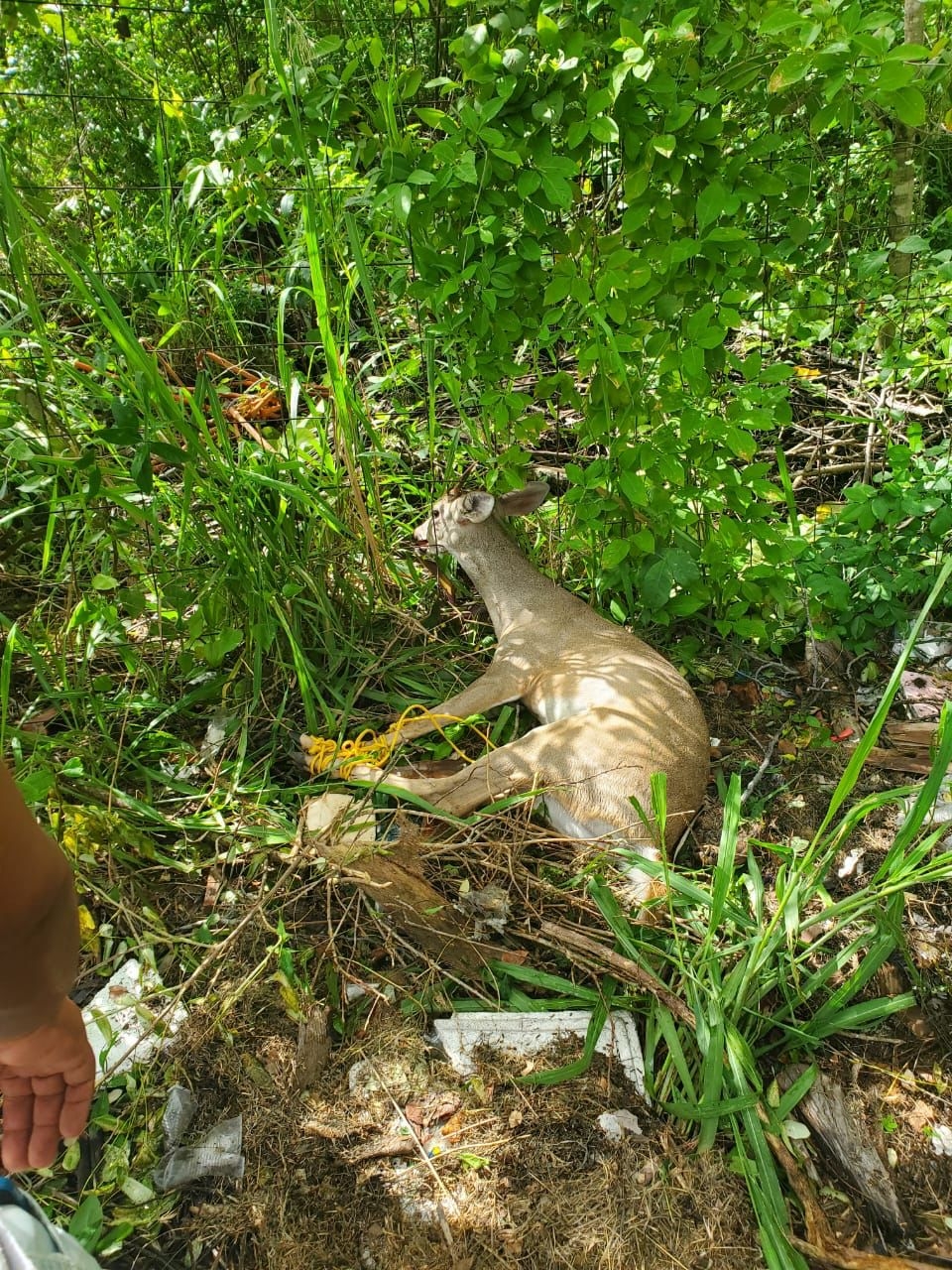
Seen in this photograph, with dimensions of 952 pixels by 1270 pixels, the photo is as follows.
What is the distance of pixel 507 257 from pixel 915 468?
1.75 metres

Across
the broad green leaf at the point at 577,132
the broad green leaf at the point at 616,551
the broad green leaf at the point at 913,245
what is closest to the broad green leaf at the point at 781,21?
the broad green leaf at the point at 577,132

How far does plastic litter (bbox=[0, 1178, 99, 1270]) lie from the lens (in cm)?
125

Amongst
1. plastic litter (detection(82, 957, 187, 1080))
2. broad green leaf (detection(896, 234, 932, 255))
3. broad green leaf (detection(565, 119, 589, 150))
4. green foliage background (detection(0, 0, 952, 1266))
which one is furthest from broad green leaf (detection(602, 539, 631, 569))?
plastic litter (detection(82, 957, 187, 1080))

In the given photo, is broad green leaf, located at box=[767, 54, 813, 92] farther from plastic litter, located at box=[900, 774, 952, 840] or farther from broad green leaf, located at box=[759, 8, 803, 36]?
plastic litter, located at box=[900, 774, 952, 840]

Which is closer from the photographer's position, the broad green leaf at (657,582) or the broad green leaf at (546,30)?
the broad green leaf at (546,30)

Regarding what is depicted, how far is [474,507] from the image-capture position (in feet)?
12.7

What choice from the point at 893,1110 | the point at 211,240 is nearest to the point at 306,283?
the point at 211,240

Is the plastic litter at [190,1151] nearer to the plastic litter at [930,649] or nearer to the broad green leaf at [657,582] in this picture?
the broad green leaf at [657,582]

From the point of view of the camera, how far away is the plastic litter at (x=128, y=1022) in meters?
2.19

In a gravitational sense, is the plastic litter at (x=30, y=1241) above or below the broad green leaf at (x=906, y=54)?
below

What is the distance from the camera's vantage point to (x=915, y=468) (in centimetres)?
334

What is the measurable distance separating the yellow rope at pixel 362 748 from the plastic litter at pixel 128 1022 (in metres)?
0.83

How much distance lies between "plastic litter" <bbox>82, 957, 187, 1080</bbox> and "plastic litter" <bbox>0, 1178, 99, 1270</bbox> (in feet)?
2.54

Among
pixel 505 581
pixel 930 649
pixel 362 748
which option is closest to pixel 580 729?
pixel 362 748
